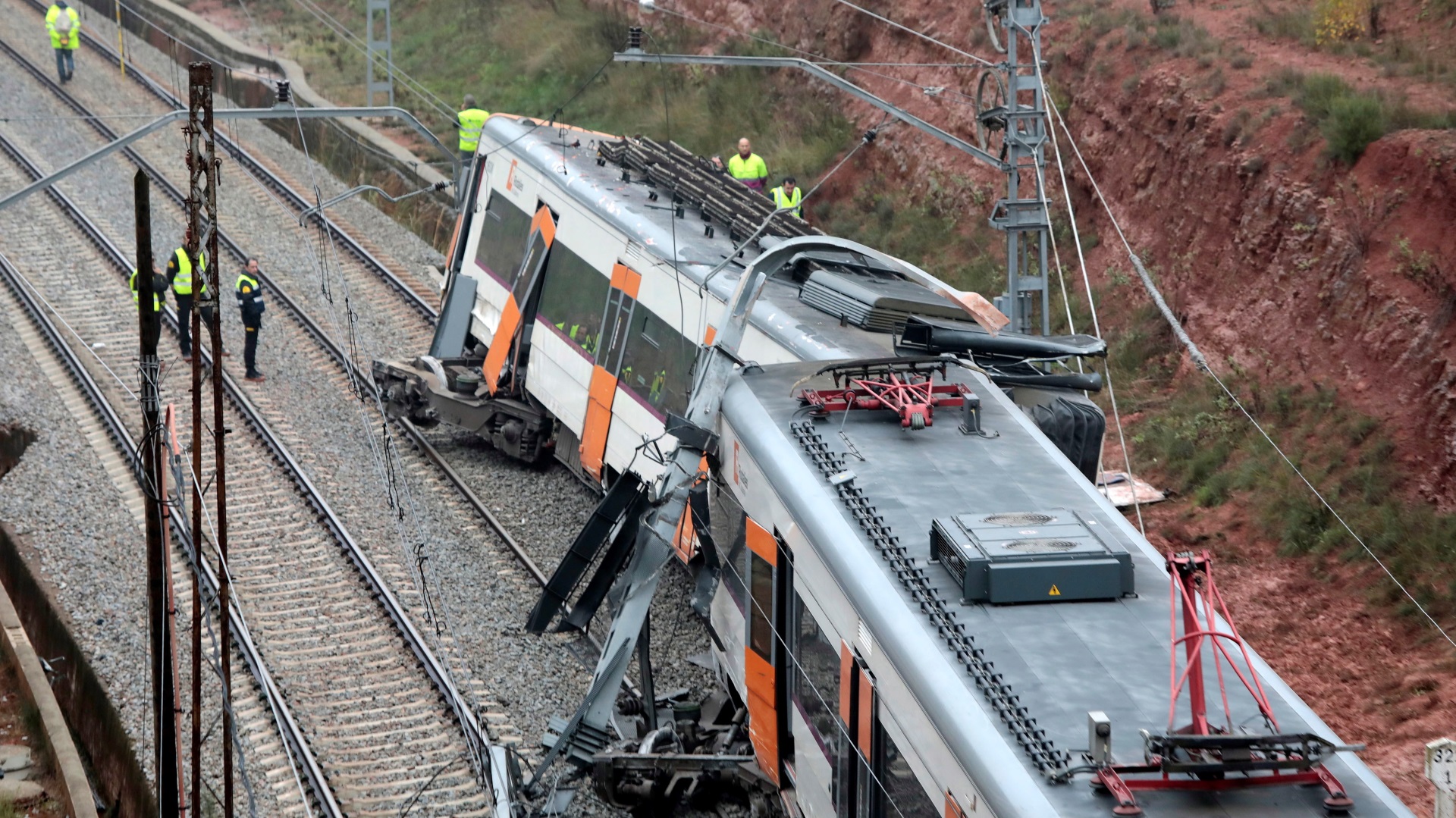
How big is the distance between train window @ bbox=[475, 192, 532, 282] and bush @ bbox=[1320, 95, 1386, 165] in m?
8.39

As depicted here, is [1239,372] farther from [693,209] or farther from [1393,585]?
[693,209]

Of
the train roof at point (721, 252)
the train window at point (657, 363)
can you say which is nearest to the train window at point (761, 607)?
the train roof at point (721, 252)

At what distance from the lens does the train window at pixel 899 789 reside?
7.01 metres

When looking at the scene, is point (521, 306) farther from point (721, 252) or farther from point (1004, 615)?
point (1004, 615)

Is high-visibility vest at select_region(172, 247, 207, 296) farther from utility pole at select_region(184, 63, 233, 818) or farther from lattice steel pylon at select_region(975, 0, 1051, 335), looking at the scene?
lattice steel pylon at select_region(975, 0, 1051, 335)

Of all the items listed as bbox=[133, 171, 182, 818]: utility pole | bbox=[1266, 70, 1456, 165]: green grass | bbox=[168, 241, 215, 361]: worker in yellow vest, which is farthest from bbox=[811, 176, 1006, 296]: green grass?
bbox=[133, 171, 182, 818]: utility pole

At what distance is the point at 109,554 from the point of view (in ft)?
49.1

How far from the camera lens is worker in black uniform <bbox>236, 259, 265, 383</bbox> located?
742 inches

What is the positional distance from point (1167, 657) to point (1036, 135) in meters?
8.37

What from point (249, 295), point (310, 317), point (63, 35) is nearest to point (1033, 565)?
point (249, 295)

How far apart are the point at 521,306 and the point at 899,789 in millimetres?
10428

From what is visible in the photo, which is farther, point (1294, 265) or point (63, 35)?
point (63, 35)

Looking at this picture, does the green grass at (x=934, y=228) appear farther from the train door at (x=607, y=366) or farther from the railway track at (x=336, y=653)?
the railway track at (x=336, y=653)

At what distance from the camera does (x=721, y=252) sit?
551 inches
